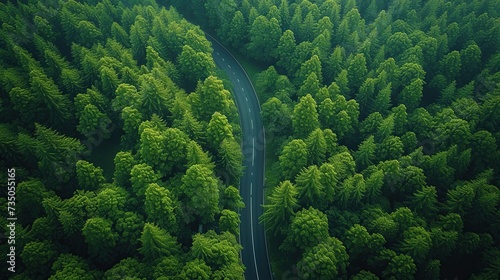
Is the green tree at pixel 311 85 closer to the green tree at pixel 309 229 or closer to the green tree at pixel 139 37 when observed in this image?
the green tree at pixel 309 229

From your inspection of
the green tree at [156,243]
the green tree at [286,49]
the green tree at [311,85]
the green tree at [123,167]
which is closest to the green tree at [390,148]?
the green tree at [311,85]

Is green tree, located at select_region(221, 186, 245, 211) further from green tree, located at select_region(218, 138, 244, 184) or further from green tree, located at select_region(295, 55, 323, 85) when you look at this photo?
green tree, located at select_region(295, 55, 323, 85)

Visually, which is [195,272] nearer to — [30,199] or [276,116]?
[30,199]

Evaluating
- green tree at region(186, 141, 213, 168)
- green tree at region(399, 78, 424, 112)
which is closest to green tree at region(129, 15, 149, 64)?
green tree at region(186, 141, 213, 168)

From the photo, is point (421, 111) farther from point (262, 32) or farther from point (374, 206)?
point (262, 32)

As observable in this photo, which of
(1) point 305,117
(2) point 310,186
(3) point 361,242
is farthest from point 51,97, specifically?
(3) point 361,242

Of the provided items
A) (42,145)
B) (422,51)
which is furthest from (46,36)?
(422,51)

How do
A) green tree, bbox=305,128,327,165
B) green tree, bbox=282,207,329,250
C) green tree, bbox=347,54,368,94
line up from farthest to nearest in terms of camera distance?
1. green tree, bbox=347,54,368,94
2. green tree, bbox=305,128,327,165
3. green tree, bbox=282,207,329,250
